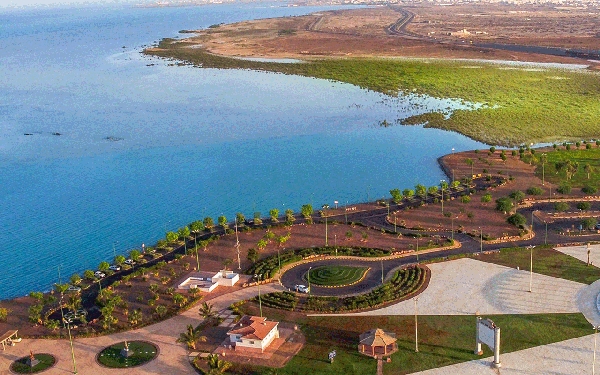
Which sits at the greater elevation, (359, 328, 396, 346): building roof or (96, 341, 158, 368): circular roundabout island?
(359, 328, 396, 346): building roof

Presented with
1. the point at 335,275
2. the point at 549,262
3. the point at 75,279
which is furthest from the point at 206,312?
the point at 549,262

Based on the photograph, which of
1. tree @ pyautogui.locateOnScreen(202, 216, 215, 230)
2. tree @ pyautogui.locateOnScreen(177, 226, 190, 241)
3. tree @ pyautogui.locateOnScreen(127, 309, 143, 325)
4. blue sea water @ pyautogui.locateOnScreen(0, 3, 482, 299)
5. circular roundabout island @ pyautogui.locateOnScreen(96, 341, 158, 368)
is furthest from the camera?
blue sea water @ pyautogui.locateOnScreen(0, 3, 482, 299)

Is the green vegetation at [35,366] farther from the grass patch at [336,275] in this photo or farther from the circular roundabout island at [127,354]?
the grass patch at [336,275]

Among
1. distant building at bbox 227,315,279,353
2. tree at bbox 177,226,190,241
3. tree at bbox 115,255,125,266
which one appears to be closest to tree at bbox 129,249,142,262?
tree at bbox 115,255,125,266

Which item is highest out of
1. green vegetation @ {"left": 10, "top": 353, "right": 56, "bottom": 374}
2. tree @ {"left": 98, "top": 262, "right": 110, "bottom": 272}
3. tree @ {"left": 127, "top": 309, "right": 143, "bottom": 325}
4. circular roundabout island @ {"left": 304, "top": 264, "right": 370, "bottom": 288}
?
tree @ {"left": 98, "top": 262, "right": 110, "bottom": 272}

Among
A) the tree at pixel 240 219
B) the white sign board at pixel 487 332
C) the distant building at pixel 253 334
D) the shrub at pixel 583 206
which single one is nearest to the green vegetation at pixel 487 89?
the shrub at pixel 583 206

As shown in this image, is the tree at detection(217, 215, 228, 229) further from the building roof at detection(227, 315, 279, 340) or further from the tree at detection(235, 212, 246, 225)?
the building roof at detection(227, 315, 279, 340)

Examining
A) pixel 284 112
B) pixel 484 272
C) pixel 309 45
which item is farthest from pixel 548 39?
pixel 484 272
